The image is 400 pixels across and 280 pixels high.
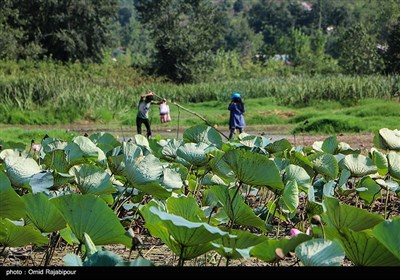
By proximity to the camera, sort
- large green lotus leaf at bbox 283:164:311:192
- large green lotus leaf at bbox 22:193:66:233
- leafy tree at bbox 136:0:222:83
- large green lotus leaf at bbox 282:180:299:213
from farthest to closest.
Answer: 1. leafy tree at bbox 136:0:222:83
2. large green lotus leaf at bbox 283:164:311:192
3. large green lotus leaf at bbox 282:180:299:213
4. large green lotus leaf at bbox 22:193:66:233

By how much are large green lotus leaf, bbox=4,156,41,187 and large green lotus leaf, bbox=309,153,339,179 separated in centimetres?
116

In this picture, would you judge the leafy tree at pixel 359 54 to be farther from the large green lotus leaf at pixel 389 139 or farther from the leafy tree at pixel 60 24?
the large green lotus leaf at pixel 389 139

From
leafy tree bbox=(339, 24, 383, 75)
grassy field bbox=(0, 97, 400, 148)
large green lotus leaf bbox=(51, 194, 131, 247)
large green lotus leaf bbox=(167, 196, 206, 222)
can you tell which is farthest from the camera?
leafy tree bbox=(339, 24, 383, 75)

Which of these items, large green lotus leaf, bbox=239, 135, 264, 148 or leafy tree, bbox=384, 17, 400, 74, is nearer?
large green lotus leaf, bbox=239, 135, 264, 148

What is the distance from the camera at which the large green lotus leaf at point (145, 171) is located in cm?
231

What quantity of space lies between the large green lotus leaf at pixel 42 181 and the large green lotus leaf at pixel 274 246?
83cm

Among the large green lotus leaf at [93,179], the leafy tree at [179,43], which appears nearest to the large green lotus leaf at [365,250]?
the large green lotus leaf at [93,179]

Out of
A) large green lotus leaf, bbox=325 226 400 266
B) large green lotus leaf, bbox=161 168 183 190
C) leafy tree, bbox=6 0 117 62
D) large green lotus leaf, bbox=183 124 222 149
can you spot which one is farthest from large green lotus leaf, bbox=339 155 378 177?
leafy tree, bbox=6 0 117 62

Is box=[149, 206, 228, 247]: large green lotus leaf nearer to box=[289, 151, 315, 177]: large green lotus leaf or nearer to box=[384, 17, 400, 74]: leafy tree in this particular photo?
box=[289, 151, 315, 177]: large green lotus leaf

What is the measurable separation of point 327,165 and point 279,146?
18.1 inches

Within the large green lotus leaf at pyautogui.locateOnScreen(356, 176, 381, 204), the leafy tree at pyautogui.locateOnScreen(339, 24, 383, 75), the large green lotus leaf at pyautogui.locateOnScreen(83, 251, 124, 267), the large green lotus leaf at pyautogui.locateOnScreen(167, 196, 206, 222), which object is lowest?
the leafy tree at pyautogui.locateOnScreen(339, 24, 383, 75)

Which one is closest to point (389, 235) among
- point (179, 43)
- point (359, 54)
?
point (179, 43)

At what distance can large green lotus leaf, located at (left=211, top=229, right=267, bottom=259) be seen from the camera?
5.39ft

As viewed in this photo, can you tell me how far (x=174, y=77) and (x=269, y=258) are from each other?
34490mm
